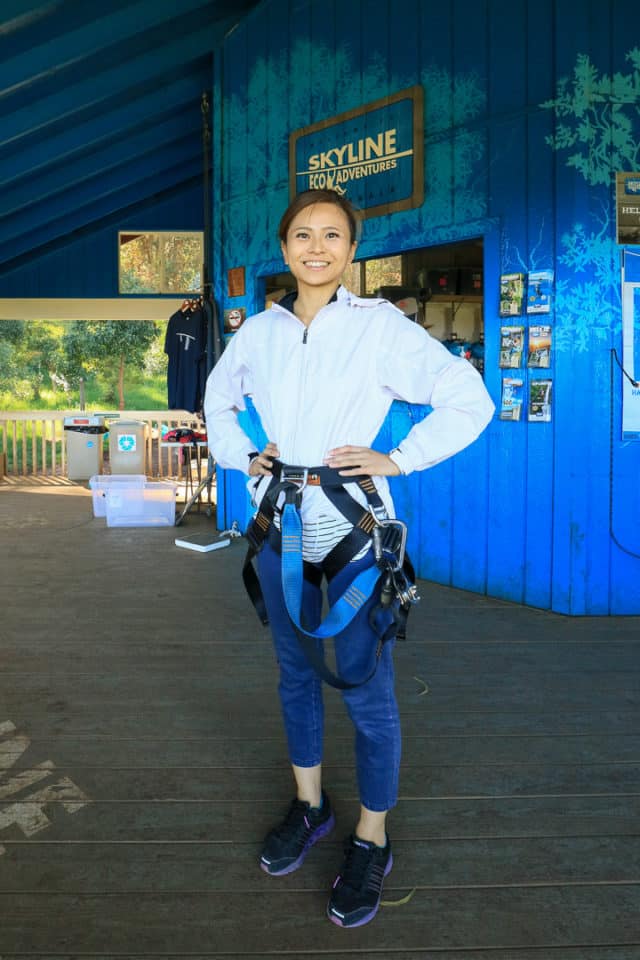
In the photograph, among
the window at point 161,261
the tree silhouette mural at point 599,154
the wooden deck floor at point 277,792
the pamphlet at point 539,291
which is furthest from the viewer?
the window at point 161,261

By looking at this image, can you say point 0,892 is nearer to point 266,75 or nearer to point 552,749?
point 552,749

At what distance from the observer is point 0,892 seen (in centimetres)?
193

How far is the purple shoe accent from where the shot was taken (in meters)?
2.02

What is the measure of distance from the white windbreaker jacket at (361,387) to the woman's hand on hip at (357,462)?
31mm

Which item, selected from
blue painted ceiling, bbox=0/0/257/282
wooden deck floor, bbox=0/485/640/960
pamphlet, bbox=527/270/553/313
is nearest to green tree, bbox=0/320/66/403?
blue painted ceiling, bbox=0/0/257/282

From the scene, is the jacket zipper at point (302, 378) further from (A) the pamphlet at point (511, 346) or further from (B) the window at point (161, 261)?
(B) the window at point (161, 261)

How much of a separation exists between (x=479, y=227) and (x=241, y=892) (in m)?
3.73

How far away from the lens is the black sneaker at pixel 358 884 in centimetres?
183

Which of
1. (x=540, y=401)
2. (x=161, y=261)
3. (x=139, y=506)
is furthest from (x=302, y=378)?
(x=161, y=261)

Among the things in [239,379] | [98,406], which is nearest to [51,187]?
[239,379]

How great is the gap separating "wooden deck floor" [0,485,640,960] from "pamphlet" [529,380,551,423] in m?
1.03

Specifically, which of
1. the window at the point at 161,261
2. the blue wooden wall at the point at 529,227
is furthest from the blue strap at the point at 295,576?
the window at the point at 161,261

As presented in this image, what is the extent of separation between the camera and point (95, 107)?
7.08m

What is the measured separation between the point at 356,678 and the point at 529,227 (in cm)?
325
